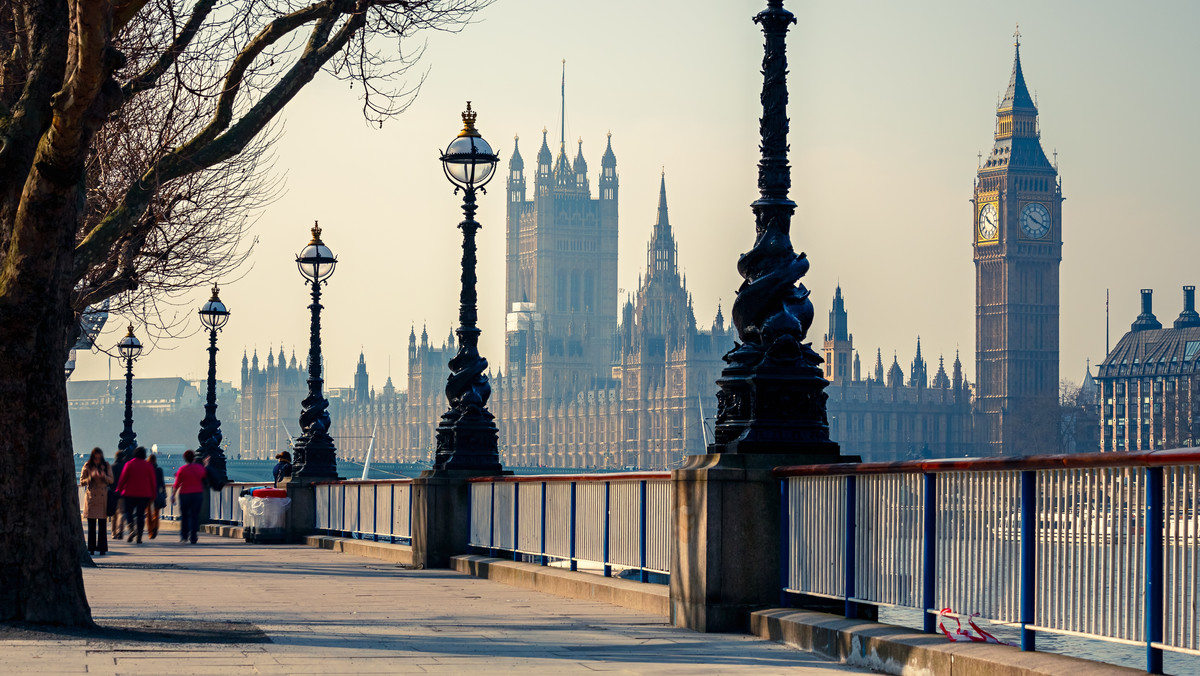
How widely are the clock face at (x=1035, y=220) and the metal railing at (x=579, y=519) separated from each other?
549 feet

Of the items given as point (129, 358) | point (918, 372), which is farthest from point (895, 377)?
point (129, 358)

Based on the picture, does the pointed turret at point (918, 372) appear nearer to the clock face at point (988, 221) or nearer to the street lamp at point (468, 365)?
the clock face at point (988, 221)

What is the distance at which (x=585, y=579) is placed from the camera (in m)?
12.8

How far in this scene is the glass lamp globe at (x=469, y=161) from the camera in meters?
17.6

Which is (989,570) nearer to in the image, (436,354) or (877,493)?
(877,493)

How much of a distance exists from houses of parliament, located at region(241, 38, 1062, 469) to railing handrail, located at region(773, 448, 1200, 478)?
142 metres

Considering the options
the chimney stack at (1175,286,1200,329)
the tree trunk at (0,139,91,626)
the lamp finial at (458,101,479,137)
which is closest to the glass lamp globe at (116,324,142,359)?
the lamp finial at (458,101,479,137)

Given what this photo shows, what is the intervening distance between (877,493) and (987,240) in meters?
177

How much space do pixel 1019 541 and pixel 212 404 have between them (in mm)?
27329

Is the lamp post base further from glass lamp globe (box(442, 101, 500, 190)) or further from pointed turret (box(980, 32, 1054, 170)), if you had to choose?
pointed turret (box(980, 32, 1054, 170))

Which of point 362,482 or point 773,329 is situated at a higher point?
point 773,329

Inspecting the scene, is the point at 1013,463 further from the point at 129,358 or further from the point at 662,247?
the point at 662,247

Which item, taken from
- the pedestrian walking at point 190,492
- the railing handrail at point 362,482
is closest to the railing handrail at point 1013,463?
the railing handrail at point 362,482

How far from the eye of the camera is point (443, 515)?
674 inches
